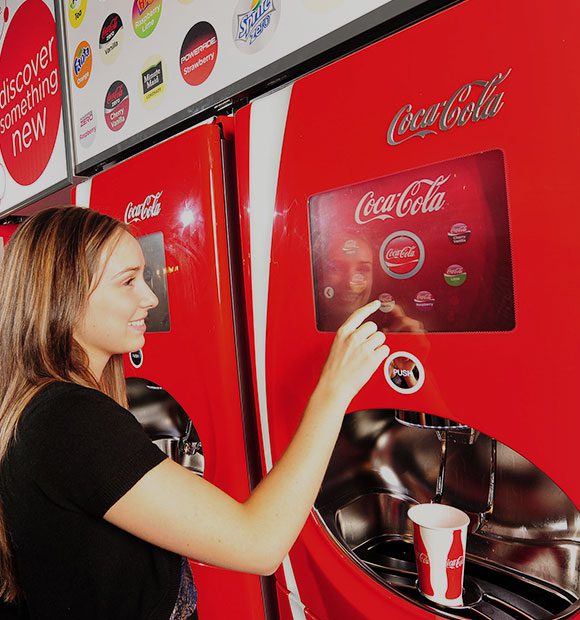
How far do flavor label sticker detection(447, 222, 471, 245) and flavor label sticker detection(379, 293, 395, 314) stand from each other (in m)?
0.13

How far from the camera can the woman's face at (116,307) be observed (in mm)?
978

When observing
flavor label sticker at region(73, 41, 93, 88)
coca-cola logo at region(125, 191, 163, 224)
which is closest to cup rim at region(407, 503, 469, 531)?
coca-cola logo at region(125, 191, 163, 224)

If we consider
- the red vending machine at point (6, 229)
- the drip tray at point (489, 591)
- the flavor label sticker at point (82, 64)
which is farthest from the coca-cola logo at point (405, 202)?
the red vending machine at point (6, 229)

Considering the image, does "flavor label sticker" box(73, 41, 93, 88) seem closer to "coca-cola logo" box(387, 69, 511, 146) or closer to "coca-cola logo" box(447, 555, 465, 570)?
"coca-cola logo" box(387, 69, 511, 146)

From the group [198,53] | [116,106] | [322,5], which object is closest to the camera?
[322,5]

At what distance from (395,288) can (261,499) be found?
36cm

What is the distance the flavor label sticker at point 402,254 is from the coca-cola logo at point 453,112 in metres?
0.14

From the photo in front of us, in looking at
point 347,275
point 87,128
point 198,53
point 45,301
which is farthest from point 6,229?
point 347,275

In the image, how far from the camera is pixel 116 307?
3.25ft

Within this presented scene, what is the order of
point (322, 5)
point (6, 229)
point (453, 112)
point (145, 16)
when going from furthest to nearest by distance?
point (6, 229), point (145, 16), point (322, 5), point (453, 112)

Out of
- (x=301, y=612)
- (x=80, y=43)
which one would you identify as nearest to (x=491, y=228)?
(x=301, y=612)

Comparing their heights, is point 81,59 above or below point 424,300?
above

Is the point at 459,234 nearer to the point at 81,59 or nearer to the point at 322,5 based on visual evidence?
the point at 322,5

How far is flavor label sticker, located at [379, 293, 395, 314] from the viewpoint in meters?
0.85
